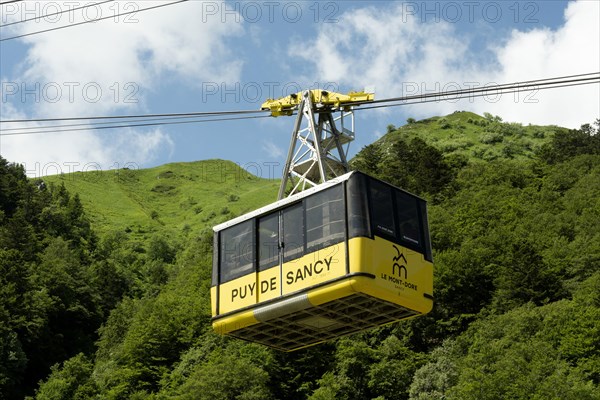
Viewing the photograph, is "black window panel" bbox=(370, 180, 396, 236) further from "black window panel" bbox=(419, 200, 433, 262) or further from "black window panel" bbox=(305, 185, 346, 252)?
"black window panel" bbox=(419, 200, 433, 262)

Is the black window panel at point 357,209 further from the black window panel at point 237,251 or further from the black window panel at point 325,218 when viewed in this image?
the black window panel at point 237,251

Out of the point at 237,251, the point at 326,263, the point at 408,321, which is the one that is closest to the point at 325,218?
the point at 326,263

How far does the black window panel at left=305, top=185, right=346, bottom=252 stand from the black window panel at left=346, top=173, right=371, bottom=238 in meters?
0.17

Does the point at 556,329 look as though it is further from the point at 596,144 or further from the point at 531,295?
the point at 596,144

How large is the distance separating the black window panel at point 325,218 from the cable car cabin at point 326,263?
0.02 metres

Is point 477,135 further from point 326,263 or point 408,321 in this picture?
point 326,263

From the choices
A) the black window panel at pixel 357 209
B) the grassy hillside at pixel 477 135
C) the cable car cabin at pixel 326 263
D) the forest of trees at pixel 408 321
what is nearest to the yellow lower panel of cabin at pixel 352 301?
the cable car cabin at pixel 326 263

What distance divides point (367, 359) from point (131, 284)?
54.3 m

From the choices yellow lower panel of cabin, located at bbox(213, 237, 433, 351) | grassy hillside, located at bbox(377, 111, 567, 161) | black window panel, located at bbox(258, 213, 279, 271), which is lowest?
yellow lower panel of cabin, located at bbox(213, 237, 433, 351)

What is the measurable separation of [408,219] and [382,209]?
779mm

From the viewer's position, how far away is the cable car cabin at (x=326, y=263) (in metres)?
19.4

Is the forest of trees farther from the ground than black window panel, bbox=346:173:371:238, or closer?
farther from the ground

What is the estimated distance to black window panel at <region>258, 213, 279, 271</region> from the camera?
20.8m

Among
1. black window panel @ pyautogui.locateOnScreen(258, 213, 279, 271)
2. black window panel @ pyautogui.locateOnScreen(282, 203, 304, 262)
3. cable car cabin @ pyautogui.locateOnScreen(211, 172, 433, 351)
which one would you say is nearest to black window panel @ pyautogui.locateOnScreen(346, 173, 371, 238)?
cable car cabin @ pyautogui.locateOnScreen(211, 172, 433, 351)
